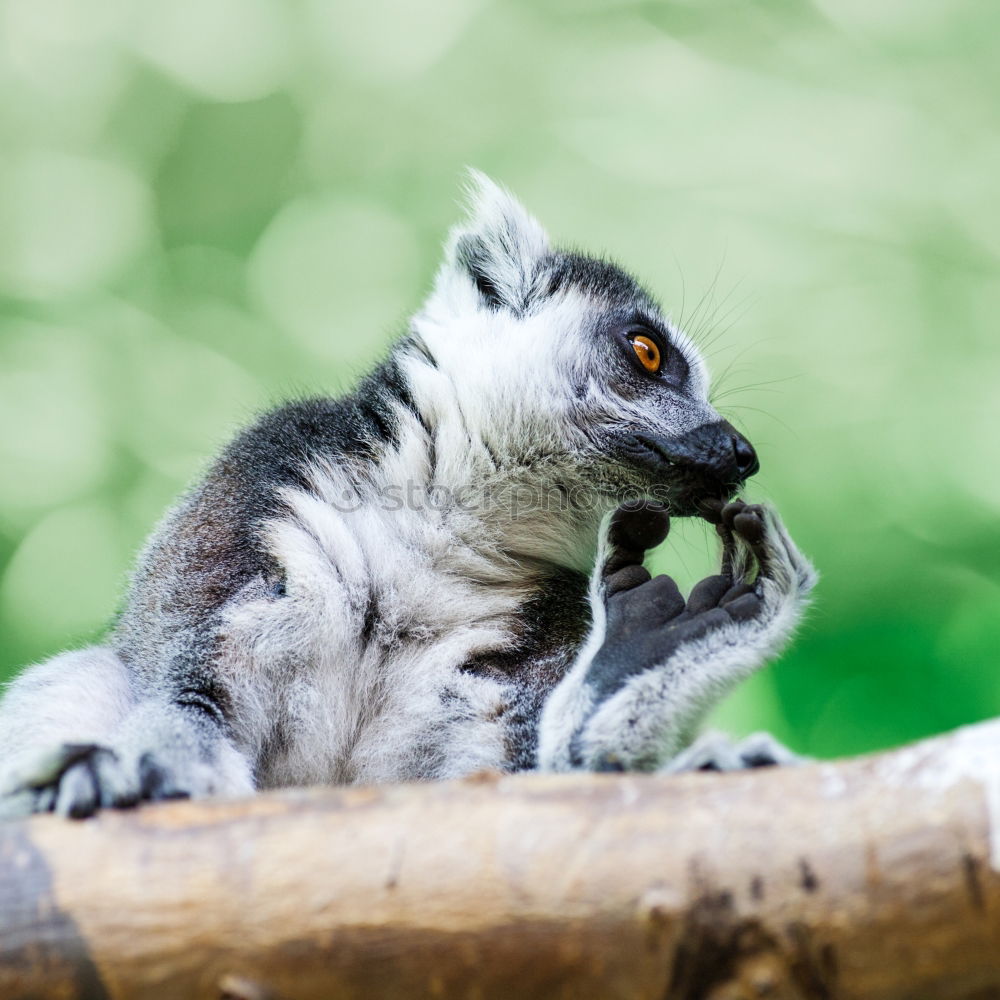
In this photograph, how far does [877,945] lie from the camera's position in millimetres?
1893

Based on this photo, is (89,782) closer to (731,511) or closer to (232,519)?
(232,519)

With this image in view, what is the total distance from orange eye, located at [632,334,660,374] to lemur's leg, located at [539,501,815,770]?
1022 mm

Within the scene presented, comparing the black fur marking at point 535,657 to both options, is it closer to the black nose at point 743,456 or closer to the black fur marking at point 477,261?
the black nose at point 743,456

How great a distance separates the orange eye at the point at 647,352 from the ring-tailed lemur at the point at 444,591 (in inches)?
0.7

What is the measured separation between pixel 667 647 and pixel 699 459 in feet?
3.35

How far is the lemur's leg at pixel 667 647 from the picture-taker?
284 cm

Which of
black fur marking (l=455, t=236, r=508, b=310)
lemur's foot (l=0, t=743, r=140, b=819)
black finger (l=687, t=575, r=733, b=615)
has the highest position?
black fur marking (l=455, t=236, r=508, b=310)

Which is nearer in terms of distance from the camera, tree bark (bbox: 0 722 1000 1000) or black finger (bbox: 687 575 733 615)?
tree bark (bbox: 0 722 1000 1000)

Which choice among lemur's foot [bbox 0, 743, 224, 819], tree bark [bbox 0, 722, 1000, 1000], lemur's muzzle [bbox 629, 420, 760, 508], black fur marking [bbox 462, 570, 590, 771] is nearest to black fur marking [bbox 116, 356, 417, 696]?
lemur's foot [bbox 0, 743, 224, 819]

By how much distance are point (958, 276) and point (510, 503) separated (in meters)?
3.55

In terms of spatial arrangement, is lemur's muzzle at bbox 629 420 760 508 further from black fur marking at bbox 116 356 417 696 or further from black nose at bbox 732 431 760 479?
black fur marking at bbox 116 356 417 696

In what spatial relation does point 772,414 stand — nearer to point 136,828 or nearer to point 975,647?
point 975,647

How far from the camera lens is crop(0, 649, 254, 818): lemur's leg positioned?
7.80ft

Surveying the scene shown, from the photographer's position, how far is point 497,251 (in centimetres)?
438
